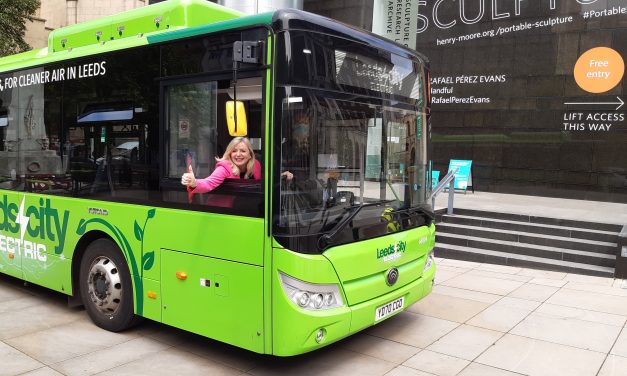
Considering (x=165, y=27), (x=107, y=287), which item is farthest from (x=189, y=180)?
(x=107, y=287)

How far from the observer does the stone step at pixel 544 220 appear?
8.99 m

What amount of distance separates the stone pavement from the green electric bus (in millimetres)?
370

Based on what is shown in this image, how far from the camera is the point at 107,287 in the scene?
5055mm

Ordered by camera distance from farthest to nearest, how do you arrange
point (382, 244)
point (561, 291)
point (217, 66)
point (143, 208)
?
point (561, 291) → point (143, 208) → point (382, 244) → point (217, 66)

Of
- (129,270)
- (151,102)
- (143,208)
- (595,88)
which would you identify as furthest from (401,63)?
(595,88)

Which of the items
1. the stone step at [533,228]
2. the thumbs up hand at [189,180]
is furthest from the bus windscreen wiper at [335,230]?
the stone step at [533,228]

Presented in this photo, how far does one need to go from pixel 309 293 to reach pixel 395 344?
5.27ft

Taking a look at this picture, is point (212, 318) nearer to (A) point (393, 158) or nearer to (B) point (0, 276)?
(A) point (393, 158)

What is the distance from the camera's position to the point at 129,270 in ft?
15.8

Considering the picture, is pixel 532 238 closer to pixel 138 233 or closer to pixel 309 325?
pixel 309 325

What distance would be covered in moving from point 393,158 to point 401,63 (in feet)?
2.88

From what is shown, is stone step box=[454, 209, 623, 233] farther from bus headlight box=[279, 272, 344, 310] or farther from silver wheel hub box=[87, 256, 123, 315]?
silver wheel hub box=[87, 256, 123, 315]

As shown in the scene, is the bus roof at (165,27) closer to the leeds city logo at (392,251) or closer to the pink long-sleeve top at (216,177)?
the pink long-sleeve top at (216,177)

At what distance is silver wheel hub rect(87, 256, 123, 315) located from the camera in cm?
498
